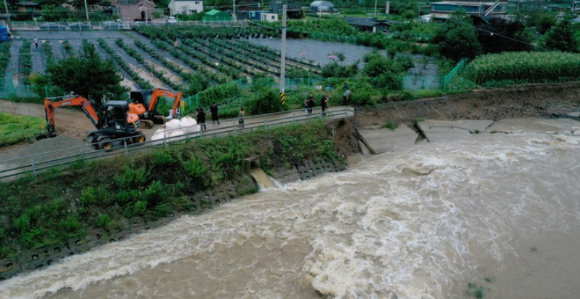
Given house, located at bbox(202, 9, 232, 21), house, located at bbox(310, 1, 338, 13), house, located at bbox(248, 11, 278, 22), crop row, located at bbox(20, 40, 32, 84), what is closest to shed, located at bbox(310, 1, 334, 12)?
house, located at bbox(310, 1, 338, 13)

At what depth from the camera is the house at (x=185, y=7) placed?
85.4 meters

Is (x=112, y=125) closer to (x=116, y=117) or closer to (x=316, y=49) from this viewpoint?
(x=116, y=117)

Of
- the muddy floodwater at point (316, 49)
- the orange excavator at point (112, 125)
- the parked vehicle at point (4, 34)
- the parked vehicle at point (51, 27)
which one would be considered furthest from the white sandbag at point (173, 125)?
the parked vehicle at point (51, 27)

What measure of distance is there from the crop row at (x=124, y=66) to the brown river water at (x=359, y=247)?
18919 mm

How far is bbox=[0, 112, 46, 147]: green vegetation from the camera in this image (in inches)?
748

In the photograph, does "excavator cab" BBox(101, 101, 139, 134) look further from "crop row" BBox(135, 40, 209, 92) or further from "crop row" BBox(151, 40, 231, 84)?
"crop row" BBox(151, 40, 231, 84)

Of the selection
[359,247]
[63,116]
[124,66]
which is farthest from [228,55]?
[359,247]

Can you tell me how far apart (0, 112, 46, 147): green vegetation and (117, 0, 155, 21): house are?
2141 inches

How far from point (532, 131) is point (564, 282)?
18.4 meters

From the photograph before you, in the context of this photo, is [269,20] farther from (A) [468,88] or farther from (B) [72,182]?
(B) [72,182]

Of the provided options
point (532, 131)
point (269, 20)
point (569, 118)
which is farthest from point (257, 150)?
point (269, 20)

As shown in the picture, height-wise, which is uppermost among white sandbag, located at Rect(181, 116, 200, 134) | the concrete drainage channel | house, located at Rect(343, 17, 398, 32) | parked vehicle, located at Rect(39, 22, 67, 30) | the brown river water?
house, located at Rect(343, 17, 398, 32)

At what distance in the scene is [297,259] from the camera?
13492mm

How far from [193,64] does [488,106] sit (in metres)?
27.0
